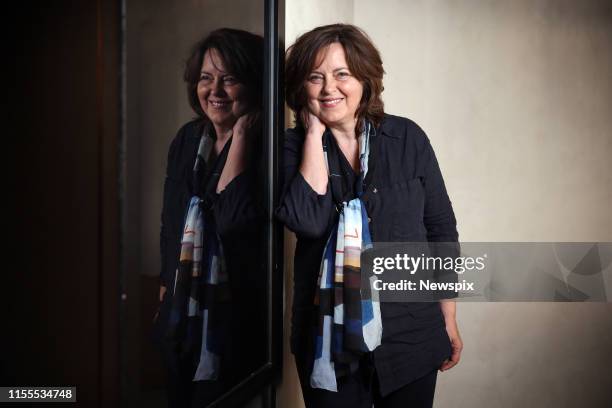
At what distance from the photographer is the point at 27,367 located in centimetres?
79

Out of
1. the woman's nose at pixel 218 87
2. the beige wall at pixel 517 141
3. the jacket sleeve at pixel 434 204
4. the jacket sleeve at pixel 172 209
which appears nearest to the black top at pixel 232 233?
the jacket sleeve at pixel 172 209

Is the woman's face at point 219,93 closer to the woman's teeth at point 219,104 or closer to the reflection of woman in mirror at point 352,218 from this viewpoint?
the woman's teeth at point 219,104

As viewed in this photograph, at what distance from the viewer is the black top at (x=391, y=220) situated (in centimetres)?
145

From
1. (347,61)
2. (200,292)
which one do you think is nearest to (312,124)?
(347,61)

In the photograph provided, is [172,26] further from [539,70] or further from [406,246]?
[539,70]

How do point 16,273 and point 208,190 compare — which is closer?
point 16,273

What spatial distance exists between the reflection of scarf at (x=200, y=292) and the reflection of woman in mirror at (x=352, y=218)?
11.5 inches

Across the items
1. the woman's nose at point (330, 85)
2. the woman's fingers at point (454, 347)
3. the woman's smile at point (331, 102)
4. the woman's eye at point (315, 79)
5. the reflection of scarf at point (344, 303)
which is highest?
the woman's eye at point (315, 79)

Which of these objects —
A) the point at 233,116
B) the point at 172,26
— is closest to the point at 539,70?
the point at 233,116

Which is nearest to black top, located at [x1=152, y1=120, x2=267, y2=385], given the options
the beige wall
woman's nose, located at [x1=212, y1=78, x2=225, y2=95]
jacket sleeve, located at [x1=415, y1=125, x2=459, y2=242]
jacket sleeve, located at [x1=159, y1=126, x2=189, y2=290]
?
jacket sleeve, located at [x1=159, y1=126, x2=189, y2=290]

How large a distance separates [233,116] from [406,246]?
1.96 ft

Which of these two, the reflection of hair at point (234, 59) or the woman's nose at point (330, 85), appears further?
the woman's nose at point (330, 85)

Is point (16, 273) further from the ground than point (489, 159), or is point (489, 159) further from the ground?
point (489, 159)

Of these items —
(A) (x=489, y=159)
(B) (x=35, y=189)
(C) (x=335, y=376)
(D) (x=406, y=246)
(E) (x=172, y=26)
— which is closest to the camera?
(B) (x=35, y=189)
